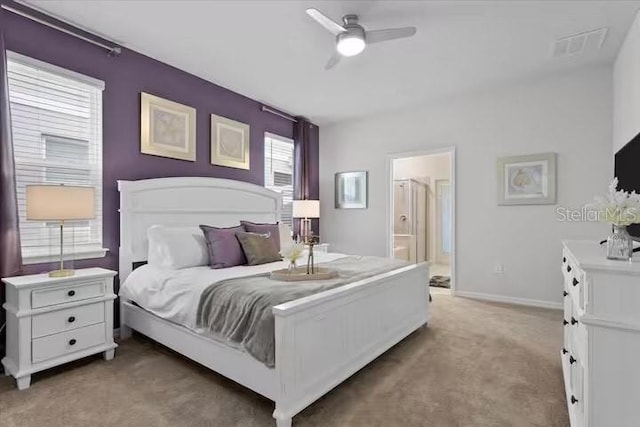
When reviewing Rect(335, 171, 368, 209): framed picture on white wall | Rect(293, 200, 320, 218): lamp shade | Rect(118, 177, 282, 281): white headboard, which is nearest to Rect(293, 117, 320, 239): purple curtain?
Rect(293, 200, 320, 218): lamp shade

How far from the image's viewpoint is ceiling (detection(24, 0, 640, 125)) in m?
2.57

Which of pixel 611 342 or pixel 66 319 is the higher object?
pixel 611 342

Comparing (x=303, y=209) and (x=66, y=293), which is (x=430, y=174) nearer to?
(x=303, y=209)

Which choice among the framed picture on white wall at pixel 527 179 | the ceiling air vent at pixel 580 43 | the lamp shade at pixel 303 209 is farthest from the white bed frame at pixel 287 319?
the ceiling air vent at pixel 580 43

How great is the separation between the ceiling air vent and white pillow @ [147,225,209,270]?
3754mm

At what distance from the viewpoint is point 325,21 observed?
2.39m

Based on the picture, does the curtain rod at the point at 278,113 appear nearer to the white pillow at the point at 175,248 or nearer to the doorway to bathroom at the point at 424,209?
the white pillow at the point at 175,248

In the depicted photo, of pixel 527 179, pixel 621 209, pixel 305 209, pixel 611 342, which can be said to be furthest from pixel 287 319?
pixel 527 179

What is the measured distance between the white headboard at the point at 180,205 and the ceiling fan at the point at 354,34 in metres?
2.04

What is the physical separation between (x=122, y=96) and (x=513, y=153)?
4359 millimetres

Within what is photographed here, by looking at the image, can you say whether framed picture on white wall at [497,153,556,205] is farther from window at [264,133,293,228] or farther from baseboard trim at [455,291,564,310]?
window at [264,133,293,228]

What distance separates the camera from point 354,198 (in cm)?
552

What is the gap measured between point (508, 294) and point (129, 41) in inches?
195

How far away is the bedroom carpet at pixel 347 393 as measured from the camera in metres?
1.83
